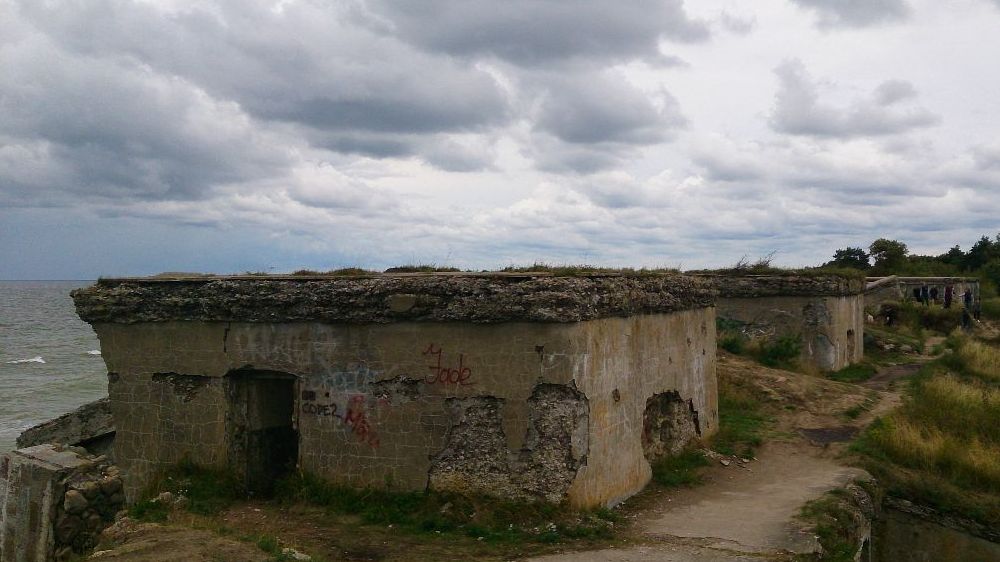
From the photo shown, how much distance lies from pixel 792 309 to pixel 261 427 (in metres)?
14.0

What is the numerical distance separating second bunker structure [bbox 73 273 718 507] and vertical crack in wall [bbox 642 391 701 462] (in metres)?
0.08

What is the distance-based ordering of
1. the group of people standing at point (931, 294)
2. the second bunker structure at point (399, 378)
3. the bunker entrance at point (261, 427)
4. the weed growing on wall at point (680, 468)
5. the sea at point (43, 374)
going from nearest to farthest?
the second bunker structure at point (399, 378) < the bunker entrance at point (261, 427) < the weed growing on wall at point (680, 468) < the sea at point (43, 374) < the group of people standing at point (931, 294)

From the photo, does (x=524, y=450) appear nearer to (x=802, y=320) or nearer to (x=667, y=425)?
(x=667, y=425)

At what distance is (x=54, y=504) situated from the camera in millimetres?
8352

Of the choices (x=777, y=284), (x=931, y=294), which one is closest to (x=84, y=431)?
(x=777, y=284)

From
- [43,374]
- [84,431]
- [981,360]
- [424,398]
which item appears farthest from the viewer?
[43,374]

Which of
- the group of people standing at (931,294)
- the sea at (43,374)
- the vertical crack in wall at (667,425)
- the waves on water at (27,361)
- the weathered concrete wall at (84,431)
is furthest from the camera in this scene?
the waves on water at (27,361)

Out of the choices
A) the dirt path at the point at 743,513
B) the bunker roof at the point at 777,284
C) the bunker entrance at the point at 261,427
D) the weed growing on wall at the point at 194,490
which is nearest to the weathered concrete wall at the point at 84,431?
the weed growing on wall at the point at 194,490

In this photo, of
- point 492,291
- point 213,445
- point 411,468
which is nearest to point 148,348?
point 213,445

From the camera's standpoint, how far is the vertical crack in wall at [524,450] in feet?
27.1

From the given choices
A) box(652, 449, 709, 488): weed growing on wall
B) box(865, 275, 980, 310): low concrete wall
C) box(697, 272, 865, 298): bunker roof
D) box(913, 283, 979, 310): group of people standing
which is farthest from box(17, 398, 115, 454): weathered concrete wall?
box(913, 283, 979, 310): group of people standing

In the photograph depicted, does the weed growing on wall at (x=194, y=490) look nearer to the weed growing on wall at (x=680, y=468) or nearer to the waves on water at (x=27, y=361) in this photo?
the weed growing on wall at (x=680, y=468)

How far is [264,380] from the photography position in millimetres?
9930

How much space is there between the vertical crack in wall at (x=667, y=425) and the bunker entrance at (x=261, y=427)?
4.69 m
